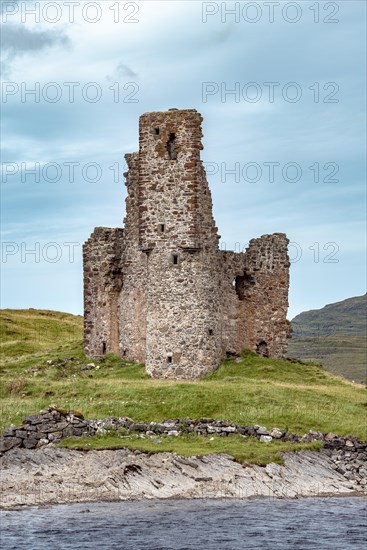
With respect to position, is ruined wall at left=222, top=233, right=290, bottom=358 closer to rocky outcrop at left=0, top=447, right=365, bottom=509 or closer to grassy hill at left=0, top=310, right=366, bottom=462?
grassy hill at left=0, top=310, right=366, bottom=462

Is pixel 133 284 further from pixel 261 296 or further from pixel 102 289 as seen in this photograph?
pixel 261 296

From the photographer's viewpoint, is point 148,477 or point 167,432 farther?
point 167,432

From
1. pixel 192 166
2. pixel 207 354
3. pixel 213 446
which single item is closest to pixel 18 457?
pixel 213 446

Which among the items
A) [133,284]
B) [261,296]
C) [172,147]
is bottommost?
[261,296]

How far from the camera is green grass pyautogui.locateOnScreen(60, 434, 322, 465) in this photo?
46594 millimetres

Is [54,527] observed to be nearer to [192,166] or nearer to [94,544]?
[94,544]

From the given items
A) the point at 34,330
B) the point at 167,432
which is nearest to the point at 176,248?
the point at 167,432

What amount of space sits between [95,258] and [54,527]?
101 feet

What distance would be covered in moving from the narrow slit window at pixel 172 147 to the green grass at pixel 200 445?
17.6 meters

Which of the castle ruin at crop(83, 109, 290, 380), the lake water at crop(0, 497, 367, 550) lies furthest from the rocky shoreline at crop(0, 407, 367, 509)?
the castle ruin at crop(83, 109, 290, 380)

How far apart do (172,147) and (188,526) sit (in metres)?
27.1

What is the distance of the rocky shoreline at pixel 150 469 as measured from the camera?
43500 millimetres

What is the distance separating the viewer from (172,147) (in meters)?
61.7

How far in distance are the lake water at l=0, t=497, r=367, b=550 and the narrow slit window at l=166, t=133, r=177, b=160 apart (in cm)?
2305
